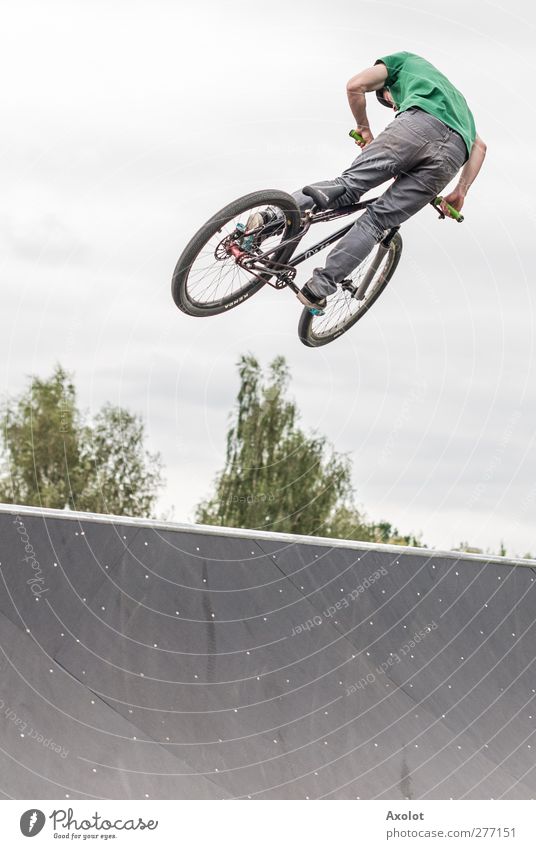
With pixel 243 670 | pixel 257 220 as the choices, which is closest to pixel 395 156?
pixel 257 220

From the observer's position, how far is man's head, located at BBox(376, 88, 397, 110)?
8.01 m

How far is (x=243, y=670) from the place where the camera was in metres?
8.12

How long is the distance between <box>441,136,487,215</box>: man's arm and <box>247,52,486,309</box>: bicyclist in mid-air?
101 millimetres

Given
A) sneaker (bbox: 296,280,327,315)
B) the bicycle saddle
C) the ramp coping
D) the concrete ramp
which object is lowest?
the concrete ramp

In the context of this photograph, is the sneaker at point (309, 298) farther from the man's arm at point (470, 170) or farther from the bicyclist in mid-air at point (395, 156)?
the man's arm at point (470, 170)

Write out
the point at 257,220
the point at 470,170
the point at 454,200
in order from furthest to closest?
the point at 454,200 → the point at 470,170 → the point at 257,220

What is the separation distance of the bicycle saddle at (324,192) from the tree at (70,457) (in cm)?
2761

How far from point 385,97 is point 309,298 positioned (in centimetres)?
179

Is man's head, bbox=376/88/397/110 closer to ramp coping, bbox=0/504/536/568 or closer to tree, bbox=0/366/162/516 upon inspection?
ramp coping, bbox=0/504/536/568

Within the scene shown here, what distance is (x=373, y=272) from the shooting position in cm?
931

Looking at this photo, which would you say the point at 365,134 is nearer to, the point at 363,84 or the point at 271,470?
the point at 363,84

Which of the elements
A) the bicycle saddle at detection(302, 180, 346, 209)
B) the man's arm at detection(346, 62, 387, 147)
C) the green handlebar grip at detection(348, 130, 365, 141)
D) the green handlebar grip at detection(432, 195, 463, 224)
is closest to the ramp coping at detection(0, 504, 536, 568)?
the bicycle saddle at detection(302, 180, 346, 209)

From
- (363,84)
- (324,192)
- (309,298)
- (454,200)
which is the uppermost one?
(363,84)
